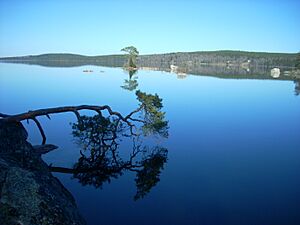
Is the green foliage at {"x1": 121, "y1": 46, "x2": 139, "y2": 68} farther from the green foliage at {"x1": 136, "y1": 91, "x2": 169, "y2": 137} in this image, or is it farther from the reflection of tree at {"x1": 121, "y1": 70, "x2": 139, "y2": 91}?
the green foliage at {"x1": 136, "y1": 91, "x2": 169, "y2": 137}

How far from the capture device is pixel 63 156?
13969 mm

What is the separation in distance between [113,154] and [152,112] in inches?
111

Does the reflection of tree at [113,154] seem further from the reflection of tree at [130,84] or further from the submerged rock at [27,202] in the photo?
the reflection of tree at [130,84]

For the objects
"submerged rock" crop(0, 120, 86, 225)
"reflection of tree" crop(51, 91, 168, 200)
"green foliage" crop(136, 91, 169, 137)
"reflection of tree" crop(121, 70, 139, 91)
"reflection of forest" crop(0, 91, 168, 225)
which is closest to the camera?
"submerged rock" crop(0, 120, 86, 225)

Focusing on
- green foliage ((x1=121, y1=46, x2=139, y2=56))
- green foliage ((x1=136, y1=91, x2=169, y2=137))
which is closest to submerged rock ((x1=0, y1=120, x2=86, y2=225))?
green foliage ((x1=136, y1=91, x2=169, y2=137))

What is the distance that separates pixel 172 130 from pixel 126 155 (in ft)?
19.8

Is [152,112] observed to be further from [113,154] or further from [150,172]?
[150,172]

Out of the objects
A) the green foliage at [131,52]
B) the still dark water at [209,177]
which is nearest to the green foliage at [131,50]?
the green foliage at [131,52]

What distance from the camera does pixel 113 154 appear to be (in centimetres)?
1462

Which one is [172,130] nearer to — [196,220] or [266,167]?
[266,167]

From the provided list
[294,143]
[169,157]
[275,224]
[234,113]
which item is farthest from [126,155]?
[234,113]

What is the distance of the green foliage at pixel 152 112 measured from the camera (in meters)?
14.8

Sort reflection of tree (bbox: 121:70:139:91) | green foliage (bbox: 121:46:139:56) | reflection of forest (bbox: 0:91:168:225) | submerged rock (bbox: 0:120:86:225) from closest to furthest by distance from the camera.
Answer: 1. submerged rock (bbox: 0:120:86:225)
2. reflection of forest (bbox: 0:91:168:225)
3. reflection of tree (bbox: 121:70:139:91)
4. green foliage (bbox: 121:46:139:56)

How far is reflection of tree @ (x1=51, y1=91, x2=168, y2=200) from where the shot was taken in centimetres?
1225
